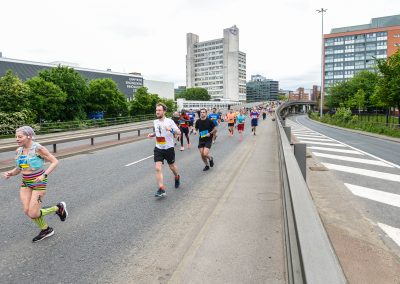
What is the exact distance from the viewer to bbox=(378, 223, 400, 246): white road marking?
15.0ft

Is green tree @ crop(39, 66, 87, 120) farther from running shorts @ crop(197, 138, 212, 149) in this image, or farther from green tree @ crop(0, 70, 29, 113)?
running shorts @ crop(197, 138, 212, 149)

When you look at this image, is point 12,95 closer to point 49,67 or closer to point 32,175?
point 32,175

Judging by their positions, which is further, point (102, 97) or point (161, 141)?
point (102, 97)

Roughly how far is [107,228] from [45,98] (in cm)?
3373

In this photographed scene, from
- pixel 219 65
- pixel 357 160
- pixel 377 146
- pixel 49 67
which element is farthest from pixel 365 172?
pixel 219 65

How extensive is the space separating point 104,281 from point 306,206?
2.28m

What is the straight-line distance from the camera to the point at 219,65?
176 m

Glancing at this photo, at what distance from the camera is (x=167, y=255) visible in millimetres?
3865

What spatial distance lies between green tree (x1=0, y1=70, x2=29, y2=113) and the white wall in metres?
74.7

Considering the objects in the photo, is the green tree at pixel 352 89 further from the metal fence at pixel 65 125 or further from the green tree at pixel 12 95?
the green tree at pixel 12 95

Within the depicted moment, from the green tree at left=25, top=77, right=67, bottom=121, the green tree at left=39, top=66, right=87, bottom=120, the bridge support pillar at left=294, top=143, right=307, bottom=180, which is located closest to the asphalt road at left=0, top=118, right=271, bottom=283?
the bridge support pillar at left=294, top=143, right=307, bottom=180

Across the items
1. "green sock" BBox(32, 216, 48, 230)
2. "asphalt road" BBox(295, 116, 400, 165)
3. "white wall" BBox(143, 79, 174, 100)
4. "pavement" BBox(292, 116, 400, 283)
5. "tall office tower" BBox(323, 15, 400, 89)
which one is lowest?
"asphalt road" BBox(295, 116, 400, 165)

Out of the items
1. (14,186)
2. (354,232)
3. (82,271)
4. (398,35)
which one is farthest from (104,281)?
(398,35)

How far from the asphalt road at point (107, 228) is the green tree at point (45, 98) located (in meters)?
28.5
